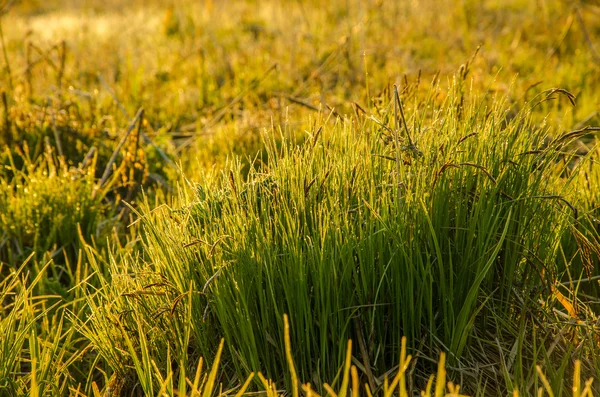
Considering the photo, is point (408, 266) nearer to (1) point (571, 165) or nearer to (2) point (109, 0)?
(1) point (571, 165)

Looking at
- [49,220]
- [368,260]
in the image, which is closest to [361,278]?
[368,260]

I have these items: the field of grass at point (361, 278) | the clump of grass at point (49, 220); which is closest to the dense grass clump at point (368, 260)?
the field of grass at point (361, 278)

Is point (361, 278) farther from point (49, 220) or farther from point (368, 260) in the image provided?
point (49, 220)

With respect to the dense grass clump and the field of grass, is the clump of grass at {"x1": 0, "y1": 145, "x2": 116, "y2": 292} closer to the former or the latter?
the field of grass

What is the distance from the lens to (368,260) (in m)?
1.71

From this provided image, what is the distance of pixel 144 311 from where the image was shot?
1.88 meters

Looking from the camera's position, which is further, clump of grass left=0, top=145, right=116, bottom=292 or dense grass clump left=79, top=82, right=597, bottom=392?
clump of grass left=0, top=145, right=116, bottom=292

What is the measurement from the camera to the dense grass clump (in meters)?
1.69

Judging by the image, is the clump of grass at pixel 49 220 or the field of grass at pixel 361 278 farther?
the clump of grass at pixel 49 220

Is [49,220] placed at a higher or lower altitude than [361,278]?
lower

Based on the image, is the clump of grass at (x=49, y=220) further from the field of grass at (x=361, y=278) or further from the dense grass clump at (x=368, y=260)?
A: the dense grass clump at (x=368, y=260)

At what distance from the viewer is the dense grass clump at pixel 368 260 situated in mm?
1688

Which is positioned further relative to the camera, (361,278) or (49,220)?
(49,220)

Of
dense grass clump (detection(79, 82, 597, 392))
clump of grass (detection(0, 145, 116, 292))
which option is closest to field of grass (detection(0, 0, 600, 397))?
dense grass clump (detection(79, 82, 597, 392))
